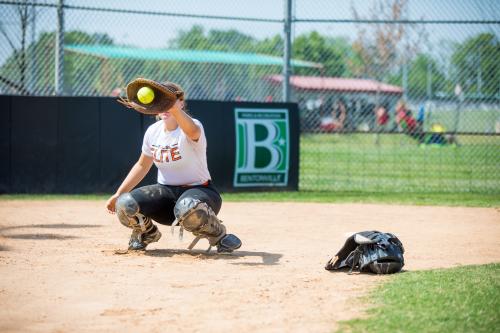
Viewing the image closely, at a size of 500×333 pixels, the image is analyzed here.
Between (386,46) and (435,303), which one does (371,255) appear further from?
(386,46)

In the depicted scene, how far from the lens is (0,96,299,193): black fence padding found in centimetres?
1126

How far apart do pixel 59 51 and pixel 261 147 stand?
3.61 m

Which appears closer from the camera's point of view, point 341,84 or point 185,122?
point 185,122

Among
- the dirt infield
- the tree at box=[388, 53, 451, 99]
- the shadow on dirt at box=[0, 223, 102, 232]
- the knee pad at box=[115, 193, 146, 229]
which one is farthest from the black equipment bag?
the tree at box=[388, 53, 451, 99]

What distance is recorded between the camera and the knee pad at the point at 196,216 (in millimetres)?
6062

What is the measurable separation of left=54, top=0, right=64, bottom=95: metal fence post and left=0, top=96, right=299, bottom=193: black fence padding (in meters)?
0.32

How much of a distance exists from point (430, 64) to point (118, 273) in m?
11.4

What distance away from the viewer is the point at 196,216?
609 cm

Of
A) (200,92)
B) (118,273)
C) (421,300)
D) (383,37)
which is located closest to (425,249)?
(421,300)

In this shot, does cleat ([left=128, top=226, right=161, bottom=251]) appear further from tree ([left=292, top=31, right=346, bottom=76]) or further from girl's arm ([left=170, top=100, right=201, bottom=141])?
tree ([left=292, top=31, right=346, bottom=76])

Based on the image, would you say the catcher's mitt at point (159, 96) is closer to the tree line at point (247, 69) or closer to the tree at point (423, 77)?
the tree line at point (247, 69)

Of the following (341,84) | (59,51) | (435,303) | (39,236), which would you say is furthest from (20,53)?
(341,84)

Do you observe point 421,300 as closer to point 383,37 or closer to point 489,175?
point 489,175

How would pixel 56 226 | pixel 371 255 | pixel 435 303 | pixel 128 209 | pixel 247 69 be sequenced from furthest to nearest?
pixel 247 69 < pixel 56 226 < pixel 128 209 < pixel 371 255 < pixel 435 303
